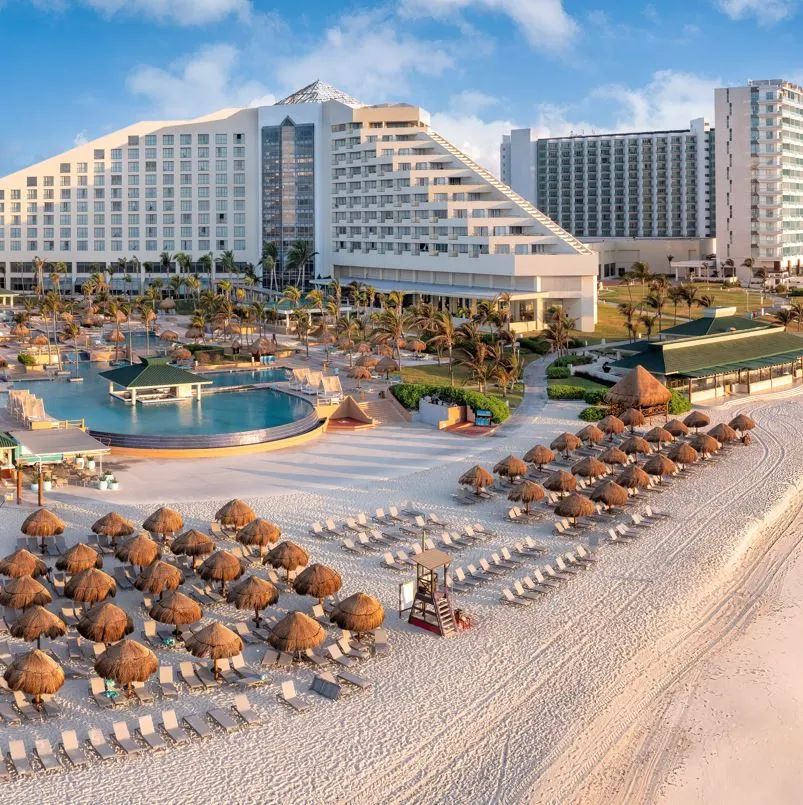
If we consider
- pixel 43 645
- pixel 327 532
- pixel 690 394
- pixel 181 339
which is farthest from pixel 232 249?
pixel 43 645

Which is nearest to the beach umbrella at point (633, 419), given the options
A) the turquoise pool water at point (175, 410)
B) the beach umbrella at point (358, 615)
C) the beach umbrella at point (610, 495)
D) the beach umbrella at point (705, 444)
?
the beach umbrella at point (705, 444)

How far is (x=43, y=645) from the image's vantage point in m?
24.9

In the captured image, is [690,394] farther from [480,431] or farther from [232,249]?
[232,249]

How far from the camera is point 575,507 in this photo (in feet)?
111

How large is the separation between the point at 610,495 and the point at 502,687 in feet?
42.4

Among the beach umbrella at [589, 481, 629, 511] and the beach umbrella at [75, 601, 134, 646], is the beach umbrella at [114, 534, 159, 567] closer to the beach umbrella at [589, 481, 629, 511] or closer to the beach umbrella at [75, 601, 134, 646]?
the beach umbrella at [75, 601, 134, 646]

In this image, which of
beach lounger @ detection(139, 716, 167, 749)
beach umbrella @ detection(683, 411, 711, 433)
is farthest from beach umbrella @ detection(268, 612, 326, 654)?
beach umbrella @ detection(683, 411, 711, 433)

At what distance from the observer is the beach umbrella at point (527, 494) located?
35156 mm

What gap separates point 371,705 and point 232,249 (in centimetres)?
9636

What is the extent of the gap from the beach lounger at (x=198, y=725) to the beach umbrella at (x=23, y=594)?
6.21 metres

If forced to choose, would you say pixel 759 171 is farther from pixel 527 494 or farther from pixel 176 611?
pixel 176 611

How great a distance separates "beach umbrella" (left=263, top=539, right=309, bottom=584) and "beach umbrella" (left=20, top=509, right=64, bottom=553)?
629cm

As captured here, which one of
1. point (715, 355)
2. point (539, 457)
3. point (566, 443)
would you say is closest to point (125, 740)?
point (539, 457)

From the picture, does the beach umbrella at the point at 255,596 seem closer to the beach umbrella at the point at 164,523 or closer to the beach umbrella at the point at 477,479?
the beach umbrella at the point at 164,523
